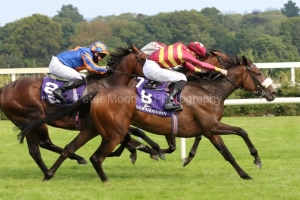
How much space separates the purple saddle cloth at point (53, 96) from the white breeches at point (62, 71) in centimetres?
12

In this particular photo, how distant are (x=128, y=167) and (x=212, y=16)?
88310mm

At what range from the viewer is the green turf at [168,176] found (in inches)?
261

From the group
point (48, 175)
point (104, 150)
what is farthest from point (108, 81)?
point (48, 175)

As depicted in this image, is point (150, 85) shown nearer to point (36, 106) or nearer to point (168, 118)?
point (168, 118)

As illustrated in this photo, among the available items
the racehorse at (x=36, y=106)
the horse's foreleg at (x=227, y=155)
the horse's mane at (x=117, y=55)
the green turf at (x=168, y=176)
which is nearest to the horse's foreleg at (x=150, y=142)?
the racehorse at (x=36, y=106)

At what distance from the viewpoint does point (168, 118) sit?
24.5ft

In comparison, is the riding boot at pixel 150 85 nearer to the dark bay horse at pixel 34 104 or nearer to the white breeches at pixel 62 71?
the dark bay horse at pixel 34 104

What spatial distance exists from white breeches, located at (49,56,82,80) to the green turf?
95 centimetres

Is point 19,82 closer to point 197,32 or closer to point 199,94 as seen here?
point 199,94

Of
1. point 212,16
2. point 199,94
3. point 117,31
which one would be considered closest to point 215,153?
point 199,94

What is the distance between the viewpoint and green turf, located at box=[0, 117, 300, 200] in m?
6.64

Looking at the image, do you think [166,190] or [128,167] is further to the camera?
[128,167]

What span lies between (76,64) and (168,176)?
1936 mm

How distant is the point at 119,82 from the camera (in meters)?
8.68
